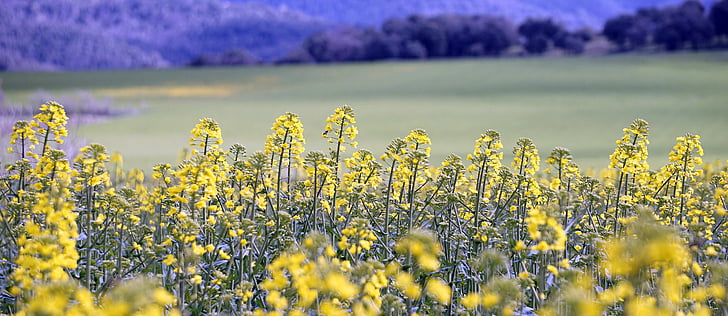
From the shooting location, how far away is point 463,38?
4934cm

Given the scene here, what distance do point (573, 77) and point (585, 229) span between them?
33.2 metres

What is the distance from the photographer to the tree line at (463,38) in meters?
46.8

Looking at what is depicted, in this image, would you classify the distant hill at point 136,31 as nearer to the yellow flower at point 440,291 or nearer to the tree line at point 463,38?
the tree line at point 463,38

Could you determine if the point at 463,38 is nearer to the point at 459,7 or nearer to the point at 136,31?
the point at 459,7

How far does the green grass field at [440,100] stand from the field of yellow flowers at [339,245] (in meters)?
10.5

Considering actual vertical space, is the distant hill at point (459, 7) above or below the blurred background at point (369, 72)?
above

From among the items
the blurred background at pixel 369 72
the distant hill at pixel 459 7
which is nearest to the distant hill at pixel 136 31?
the blurred background at pixel 369 72

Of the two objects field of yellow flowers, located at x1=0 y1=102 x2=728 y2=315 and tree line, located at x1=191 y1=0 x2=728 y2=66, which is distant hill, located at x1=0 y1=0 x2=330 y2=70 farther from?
field of yellow flowers, located at x1=0 y1=102 x2=728 y2=315

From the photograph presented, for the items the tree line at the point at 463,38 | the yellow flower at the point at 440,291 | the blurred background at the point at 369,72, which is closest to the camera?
the yellow flower at the point at 440,291

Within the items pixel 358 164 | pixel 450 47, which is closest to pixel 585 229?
pixel 358 164

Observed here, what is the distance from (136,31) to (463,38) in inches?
906

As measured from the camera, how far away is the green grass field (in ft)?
73.0

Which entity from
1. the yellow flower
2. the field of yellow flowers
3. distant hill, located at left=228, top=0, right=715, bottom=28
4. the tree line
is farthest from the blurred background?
the yellow flower

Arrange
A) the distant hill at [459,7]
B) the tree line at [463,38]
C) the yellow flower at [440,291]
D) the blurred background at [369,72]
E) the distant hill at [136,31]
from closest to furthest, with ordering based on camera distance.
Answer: the yellow flower at [440,291], the blurred background at [369,72], the distant hill at [136,31], the tree line at [463,38], the distant hill at [459,7]
